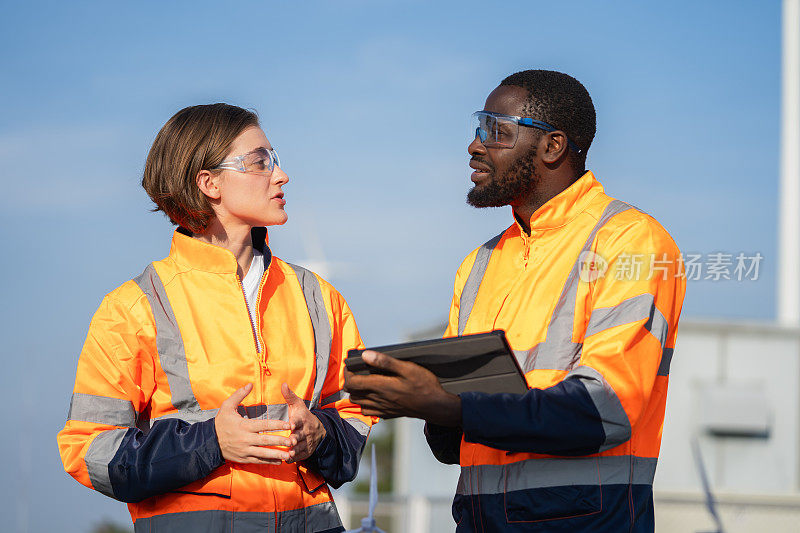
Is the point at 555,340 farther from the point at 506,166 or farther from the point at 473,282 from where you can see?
the point at 506,166

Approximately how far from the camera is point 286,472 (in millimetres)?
3480

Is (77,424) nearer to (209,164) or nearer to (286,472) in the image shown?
(286,472)

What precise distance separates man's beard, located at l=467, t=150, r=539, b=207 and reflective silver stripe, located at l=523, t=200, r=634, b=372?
41cm

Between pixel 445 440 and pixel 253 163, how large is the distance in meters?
1.34

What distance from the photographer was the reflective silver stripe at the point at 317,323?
3.68 metres

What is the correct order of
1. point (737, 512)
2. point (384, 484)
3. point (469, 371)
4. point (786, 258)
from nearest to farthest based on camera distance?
point (469, 371) → point (737, 512) → point (786, 258) → point (384, 484)

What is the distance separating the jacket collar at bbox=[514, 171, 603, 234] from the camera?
11.3 ft

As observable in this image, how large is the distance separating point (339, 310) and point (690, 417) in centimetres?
1244

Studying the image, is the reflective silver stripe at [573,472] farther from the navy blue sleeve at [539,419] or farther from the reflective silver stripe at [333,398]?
the reflective silver stripe at [333,398]

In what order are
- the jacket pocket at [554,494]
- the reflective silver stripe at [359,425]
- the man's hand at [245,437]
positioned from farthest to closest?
the reflective silver stripe at [359,425]
the man's hand at [245,437]
the jacket pocket at [554,494]

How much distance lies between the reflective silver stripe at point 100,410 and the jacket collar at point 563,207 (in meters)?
1.62

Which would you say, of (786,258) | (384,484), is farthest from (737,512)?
(384,484)

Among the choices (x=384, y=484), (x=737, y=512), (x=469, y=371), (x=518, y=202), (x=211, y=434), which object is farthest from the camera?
(x=384, y=484)

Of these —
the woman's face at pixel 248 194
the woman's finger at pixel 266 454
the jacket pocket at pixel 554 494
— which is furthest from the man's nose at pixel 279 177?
the jacket pocket at pixel 554 494
